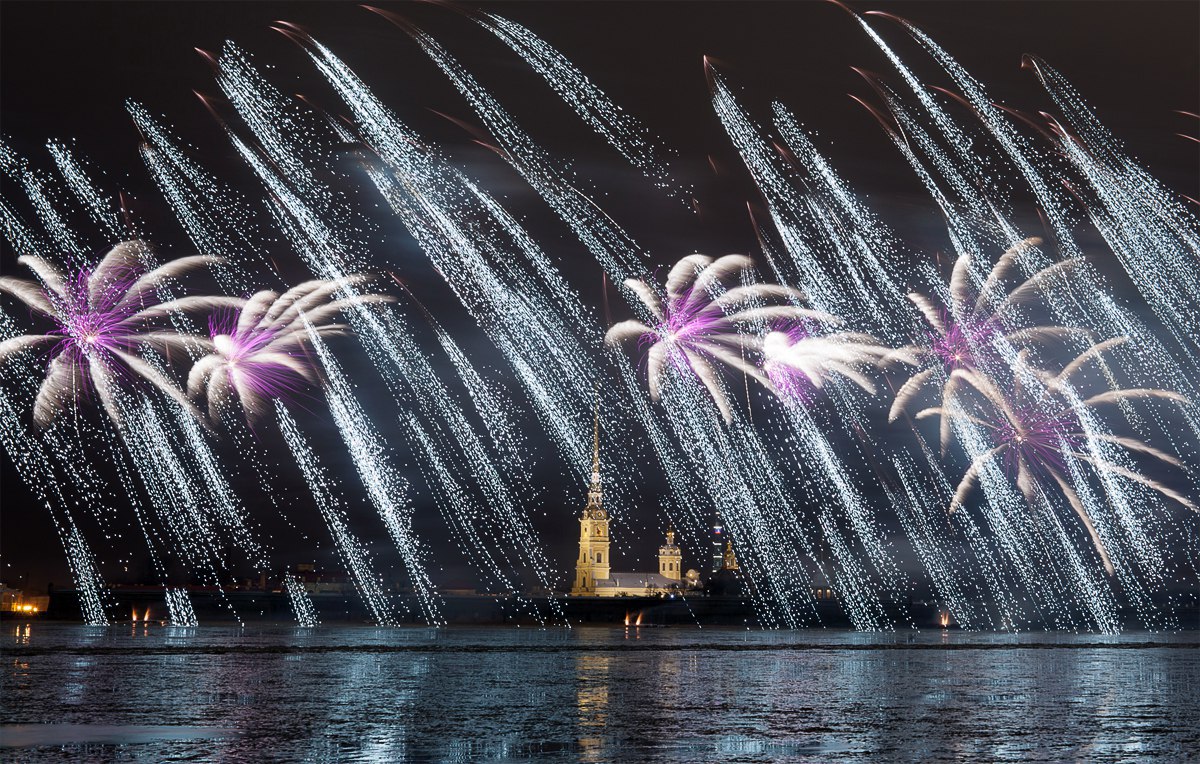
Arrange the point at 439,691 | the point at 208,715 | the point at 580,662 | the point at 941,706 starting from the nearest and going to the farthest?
the point at 208,715
the point at 941,706
the point at 439,691
the point at 580,662

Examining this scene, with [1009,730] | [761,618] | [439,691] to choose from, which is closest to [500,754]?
[1009,730]

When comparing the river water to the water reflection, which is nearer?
the river water

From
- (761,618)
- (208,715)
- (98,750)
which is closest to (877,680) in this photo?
(208,715)

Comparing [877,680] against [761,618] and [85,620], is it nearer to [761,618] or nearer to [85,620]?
[761,618]

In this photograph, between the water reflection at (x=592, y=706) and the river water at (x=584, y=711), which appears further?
the water reflection at (x=592, y=706)

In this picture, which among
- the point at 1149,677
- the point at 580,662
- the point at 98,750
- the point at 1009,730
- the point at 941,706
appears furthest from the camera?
the point at 580,662

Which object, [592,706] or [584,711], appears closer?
[584,711]

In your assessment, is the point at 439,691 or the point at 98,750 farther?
the point at 439,691
